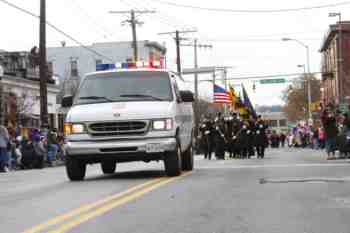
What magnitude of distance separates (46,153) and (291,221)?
21.8 m

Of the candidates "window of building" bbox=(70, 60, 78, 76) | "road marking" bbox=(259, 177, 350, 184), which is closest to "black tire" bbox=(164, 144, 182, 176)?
"road marking" bbox=(259, 177, 350, 184)

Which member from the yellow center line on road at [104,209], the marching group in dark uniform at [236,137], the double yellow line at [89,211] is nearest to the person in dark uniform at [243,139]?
the marching group in dark uniform at [236,137]

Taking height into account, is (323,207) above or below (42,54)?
below

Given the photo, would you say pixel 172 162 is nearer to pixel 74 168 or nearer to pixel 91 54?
pixel 74 168

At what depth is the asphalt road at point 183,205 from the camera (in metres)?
8.70

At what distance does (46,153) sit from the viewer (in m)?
30.0

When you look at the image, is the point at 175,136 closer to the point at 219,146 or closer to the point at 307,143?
the point at 219,146

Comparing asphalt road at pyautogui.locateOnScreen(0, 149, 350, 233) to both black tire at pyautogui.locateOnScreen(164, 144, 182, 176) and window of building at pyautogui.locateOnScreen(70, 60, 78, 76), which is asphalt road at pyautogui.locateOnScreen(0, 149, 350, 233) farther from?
window of building at pyautogui.locateOnScreen(70, 60, 78, 76)

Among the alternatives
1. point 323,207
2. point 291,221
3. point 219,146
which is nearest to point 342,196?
point 323,207

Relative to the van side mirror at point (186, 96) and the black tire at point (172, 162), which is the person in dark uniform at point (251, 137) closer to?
the van side mirror at point (186, 96)

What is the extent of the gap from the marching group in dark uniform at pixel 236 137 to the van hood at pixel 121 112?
14411 millimetres

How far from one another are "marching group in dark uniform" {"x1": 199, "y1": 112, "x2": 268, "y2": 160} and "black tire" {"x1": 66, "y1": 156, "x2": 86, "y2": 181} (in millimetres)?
14154

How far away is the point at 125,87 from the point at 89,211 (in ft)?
20.1

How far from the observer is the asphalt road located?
28.5ft
